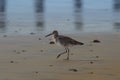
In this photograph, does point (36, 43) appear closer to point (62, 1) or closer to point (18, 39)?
point (18, 39)

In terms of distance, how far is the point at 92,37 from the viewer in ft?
49.8

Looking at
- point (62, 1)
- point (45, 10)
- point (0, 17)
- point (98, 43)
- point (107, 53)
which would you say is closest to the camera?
point (107, 53)

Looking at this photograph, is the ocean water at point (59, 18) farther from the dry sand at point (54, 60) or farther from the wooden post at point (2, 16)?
the dry sand at point (54, 60)

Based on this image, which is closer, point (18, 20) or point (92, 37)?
point (92, 37)

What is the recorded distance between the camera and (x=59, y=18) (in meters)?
20.6

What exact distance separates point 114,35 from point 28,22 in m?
4.71

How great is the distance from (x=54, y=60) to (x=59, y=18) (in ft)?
30.5

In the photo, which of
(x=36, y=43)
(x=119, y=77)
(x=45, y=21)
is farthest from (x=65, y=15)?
(x=119, y=77)

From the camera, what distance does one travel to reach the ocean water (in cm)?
1723

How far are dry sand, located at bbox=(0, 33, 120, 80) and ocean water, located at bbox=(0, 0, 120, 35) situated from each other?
227 cm

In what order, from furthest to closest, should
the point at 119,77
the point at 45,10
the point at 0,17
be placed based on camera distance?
the point at 45,10, the point at 0,17, the point at 119,77

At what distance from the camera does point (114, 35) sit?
1558 cm

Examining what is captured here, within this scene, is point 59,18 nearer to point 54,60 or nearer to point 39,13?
point 39,13

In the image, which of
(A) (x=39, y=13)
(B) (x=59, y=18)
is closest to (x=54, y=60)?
(B) (x=59, y=18)
